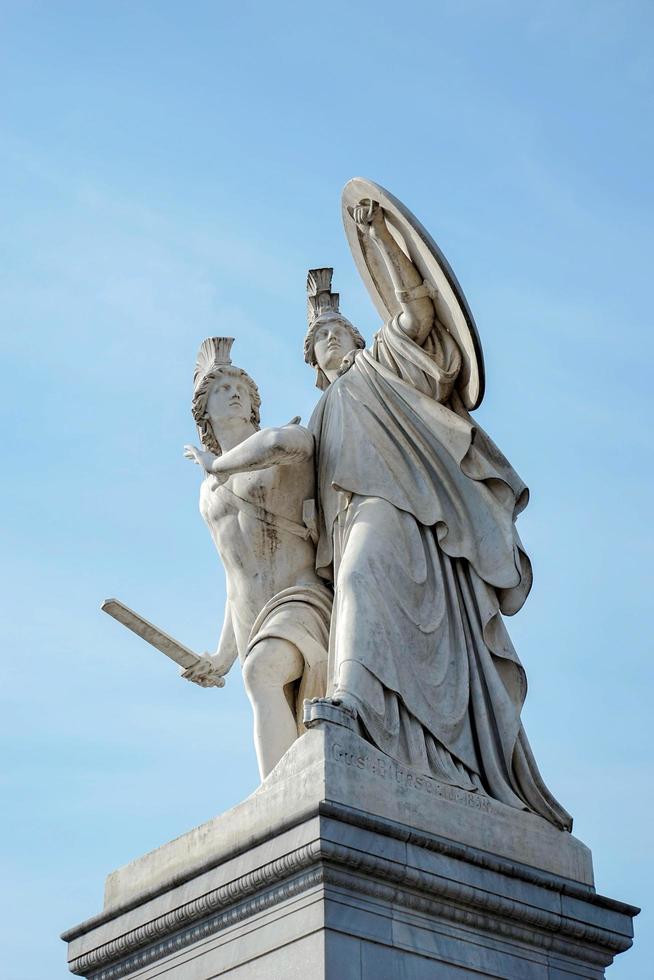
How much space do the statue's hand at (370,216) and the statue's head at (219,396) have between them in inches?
46.5

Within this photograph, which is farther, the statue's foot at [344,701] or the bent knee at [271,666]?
the bent knee at [271,666]

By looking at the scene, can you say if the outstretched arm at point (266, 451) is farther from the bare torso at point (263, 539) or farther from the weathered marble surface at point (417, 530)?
the weathered marble surface at point (417, 530)

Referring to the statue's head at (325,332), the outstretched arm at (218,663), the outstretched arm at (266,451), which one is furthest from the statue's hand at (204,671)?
the statue's head at (325,332)

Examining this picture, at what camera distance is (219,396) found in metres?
11.0

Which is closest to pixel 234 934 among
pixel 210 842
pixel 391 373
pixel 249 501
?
pixel 210 842

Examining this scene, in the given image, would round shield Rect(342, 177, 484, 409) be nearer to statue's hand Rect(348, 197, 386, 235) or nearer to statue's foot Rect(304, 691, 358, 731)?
statue's hand Rect(348, 197, 386, 235)

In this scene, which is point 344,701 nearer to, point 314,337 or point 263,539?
point 263,539

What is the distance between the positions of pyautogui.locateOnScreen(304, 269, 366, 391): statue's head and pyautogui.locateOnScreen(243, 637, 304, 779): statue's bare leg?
7.32ft

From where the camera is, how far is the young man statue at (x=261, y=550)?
984cm

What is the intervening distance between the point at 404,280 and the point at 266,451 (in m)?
1.47

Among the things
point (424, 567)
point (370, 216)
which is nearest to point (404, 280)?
point (370, 216)

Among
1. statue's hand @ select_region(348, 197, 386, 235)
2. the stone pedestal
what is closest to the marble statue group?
→ statue's hand @ select_region(348, 197, 386, 235)

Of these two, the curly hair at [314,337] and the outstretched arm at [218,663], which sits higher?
the curly hair at [314,337]

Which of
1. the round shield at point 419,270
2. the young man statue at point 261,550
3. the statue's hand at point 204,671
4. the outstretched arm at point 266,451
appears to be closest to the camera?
the young man statue at point 261,550
